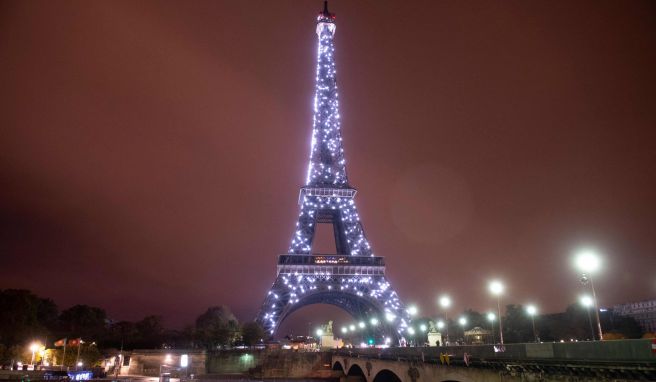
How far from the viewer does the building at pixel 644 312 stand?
15175 centimetres

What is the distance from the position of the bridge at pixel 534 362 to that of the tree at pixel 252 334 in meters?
51.4

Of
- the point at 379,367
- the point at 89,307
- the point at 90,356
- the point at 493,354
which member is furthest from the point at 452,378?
the point at 89,307

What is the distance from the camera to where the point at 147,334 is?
130m

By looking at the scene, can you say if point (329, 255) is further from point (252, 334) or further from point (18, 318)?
point (18, 318)

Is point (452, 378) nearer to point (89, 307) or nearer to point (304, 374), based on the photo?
point (304, 374)

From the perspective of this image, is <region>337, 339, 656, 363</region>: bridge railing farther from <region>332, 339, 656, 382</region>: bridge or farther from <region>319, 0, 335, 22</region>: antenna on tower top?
<region>319, 0, 335, 22</region>: antenna on tower top

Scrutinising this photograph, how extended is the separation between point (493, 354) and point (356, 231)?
71.4 meters

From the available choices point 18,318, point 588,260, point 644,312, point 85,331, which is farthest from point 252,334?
point 644,312

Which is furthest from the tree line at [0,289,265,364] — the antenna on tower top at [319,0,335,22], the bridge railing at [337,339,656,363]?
the antenna on tower top at [319,0,335,22]

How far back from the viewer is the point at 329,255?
87750 mm

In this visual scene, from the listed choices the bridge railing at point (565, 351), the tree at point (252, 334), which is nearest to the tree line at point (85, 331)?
the tree at point (252, 334)

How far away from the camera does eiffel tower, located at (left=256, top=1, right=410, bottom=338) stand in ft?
276

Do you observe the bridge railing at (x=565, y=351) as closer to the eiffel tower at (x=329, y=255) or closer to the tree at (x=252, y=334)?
the eiffel tower at (x=329, y=255)

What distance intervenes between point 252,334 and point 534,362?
7177 centimetres
